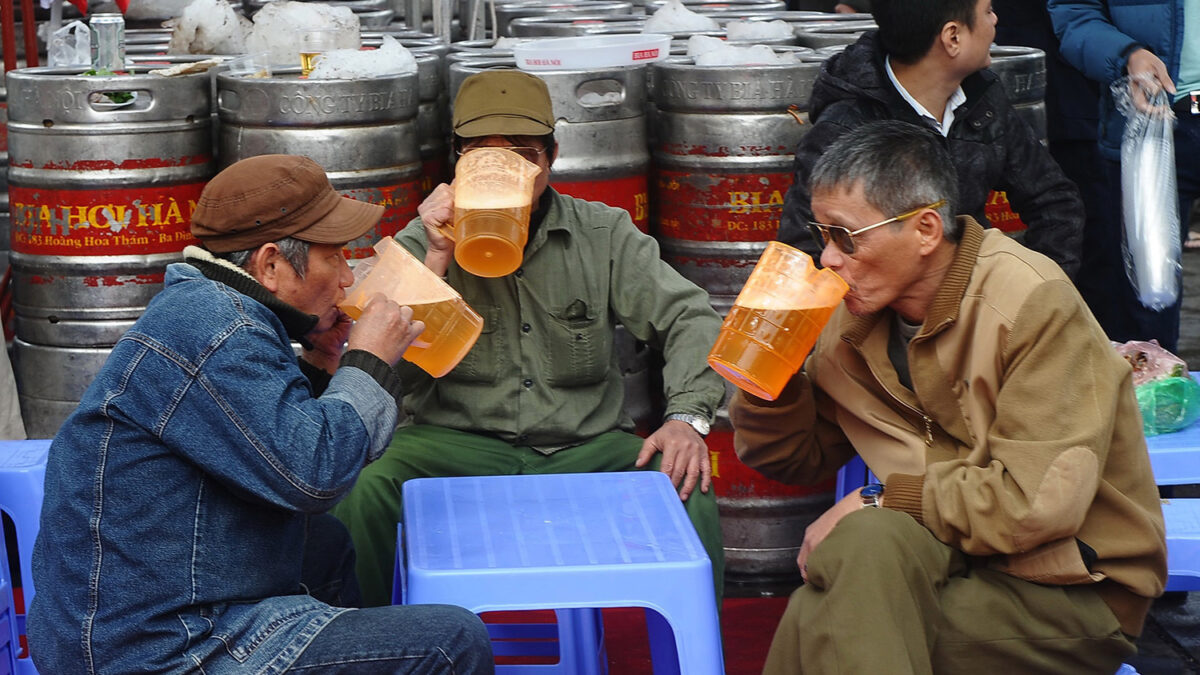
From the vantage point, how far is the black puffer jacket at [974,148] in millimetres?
3152

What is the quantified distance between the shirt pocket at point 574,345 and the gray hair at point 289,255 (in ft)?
2.94

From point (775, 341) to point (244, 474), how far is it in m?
0.87

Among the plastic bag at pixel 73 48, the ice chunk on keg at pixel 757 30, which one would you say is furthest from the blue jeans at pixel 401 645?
the ice chunk on keg at pixel 757 30

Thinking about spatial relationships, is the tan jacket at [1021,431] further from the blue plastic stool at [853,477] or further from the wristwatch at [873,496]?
the blue plastic stool at [853,477]

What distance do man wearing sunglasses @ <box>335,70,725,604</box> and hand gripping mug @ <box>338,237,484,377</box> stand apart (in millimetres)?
309

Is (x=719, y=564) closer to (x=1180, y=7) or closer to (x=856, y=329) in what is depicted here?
(x=856, y=329)

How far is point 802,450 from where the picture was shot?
8.57ft

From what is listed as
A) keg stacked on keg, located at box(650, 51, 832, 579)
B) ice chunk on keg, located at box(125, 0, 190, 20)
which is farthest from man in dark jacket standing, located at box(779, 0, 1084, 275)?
ice chunk on keg, located at box(125, 0, 190, 20)

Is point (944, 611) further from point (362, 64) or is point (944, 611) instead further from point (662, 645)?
point (362, 64)

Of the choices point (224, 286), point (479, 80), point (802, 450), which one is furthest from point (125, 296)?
point (802, 450)

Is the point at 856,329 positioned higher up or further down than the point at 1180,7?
further down

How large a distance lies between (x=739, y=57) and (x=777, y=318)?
1422 millimetres

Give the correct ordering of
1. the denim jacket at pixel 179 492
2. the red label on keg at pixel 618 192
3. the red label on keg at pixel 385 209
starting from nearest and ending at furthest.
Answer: the denim jacket at pixel 179 492, the red label on keg at pixel 385 209, the red label on keg at pixel 618 192

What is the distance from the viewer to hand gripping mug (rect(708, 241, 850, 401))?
230 centimetres
